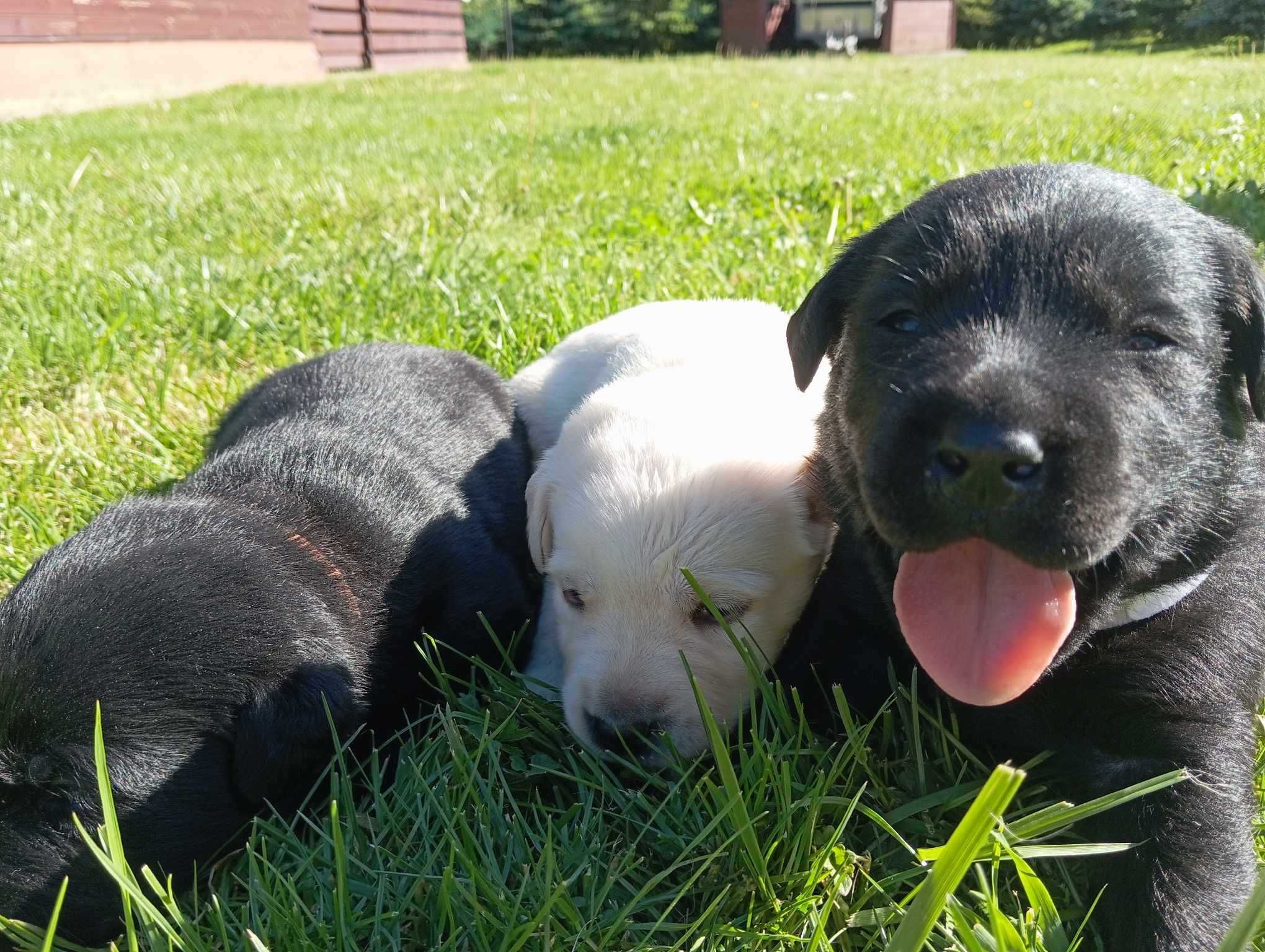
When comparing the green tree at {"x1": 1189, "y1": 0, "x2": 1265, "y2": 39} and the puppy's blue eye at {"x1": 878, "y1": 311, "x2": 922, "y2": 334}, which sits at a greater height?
the green tree at {"x1": 1189, "y1": 0, "x2": 1265, "y2": 39}

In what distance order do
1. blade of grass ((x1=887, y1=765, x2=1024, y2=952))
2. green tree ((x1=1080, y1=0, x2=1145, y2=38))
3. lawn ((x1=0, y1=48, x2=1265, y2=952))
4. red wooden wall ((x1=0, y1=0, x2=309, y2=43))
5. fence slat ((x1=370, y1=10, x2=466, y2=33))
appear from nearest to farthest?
blade of grass ((x1=887, y1=765, x2=1024, y2=952)) < lawn ((x1=0, y1=48, x2=1265, y2=952)) < red wooden wall ((x1=0, y1=0, x2=309, y2=43)) < fence slat ((x1=370, y1=10, x2=466, y2=33)) < green tree ((x1=1080, y1=0, x2=1145, y2=38))

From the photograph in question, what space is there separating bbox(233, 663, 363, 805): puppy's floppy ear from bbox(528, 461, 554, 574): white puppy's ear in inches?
28.8

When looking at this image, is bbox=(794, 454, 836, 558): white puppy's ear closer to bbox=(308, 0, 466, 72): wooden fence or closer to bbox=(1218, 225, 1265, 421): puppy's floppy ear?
bbox=(1218, 225, 1265, 421): puppy's floppy ear

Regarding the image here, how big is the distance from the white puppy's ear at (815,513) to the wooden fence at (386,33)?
22.1 metres

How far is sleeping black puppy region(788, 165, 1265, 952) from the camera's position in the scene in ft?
5.63

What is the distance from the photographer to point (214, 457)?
301 cm

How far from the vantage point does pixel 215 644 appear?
208cm

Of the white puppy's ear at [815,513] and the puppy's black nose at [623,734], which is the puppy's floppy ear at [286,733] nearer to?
the puppy's black nose at [623,734]

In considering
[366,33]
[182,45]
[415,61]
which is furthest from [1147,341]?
[415,61]

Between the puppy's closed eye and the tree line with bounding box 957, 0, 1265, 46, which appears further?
the tree line with bounding box 957, 0, 1265, 46

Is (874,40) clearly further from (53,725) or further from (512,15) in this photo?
(53,725)

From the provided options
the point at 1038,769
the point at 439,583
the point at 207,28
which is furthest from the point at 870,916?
the point at 207,28

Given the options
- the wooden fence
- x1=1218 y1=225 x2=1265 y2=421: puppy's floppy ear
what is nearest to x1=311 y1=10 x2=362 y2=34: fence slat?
the wooden fence

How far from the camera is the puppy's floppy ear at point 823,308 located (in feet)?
7.70
